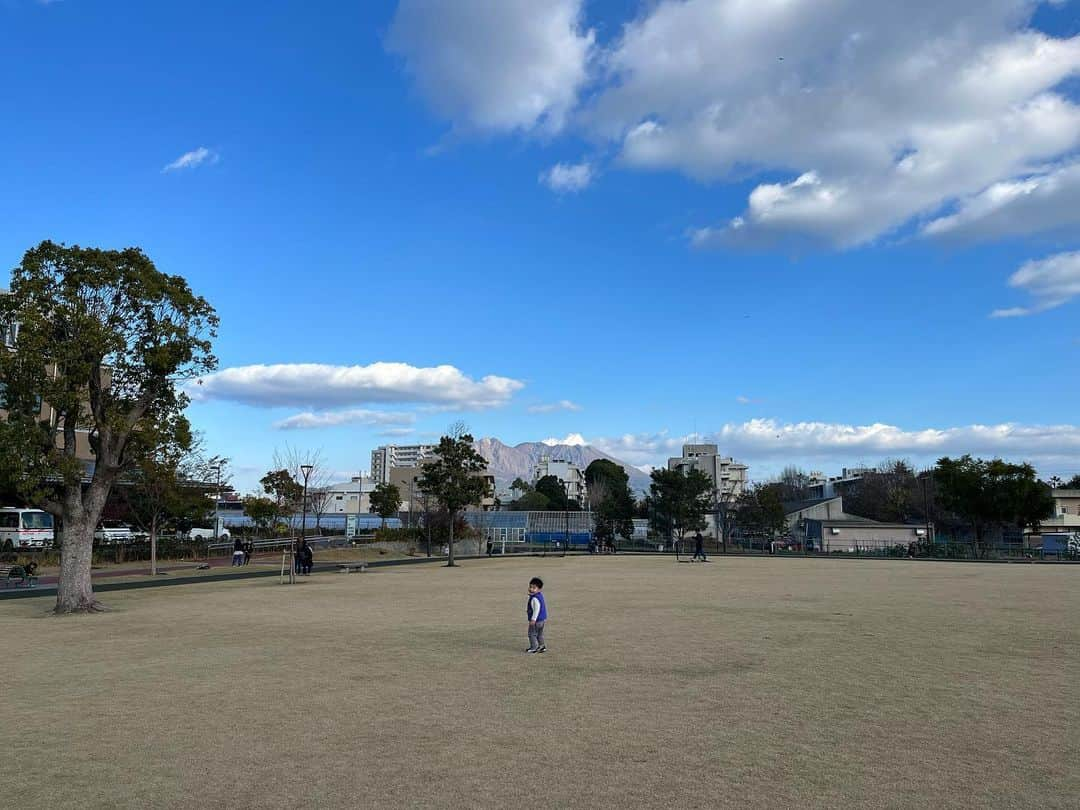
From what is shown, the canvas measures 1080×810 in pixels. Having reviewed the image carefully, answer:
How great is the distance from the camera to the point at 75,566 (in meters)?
21.0

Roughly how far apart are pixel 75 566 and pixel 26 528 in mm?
29673

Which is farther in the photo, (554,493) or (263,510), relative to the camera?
(554,493)

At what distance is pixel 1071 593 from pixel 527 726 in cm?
2379

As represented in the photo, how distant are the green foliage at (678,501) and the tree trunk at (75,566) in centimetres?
5139

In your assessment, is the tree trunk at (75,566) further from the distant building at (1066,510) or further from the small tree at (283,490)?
the distant building at (1066,510)

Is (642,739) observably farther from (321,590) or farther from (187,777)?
(321,590)

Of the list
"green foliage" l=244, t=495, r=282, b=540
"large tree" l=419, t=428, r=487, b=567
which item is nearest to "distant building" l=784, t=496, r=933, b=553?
"large tree" l=419, t=428, r=487, b=567

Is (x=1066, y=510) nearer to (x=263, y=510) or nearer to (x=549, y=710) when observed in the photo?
(x=263, y=510)

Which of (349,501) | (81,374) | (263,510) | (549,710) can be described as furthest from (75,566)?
(349,501)

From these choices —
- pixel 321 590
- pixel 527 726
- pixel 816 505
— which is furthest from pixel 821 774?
pixel 816 505

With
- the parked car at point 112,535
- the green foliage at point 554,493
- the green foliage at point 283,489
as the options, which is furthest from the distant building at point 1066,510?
the parked car at point 112,535

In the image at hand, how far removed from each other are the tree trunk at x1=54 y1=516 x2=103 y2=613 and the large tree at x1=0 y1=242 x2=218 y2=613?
3 cm

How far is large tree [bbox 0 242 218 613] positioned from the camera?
20.3 m

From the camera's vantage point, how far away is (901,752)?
26.1 feet
